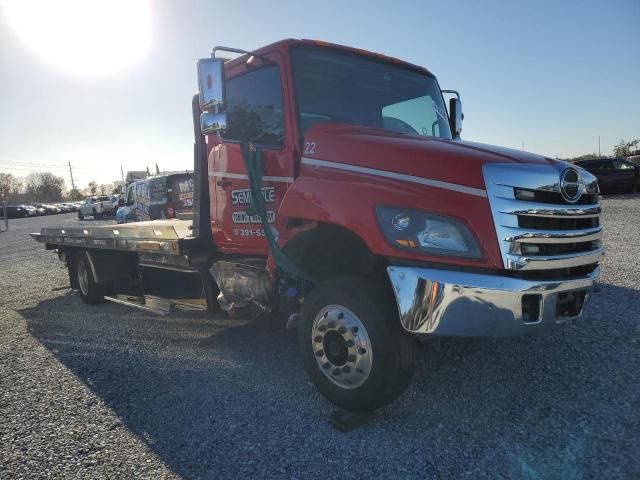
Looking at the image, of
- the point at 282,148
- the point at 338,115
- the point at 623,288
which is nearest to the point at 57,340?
the point at 282,148

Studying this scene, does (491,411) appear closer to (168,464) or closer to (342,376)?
(342,376)

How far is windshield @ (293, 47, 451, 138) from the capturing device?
3764 mm

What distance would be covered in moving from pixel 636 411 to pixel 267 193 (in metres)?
2.97

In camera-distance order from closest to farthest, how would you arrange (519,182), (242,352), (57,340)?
(519,182)
(242,352)
(57,340)

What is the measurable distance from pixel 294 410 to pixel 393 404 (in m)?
0.69

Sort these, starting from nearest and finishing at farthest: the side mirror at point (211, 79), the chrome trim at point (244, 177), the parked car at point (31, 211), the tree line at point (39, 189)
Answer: the side mirror at point (211, 79) → the chrome trim at point (244, 177) → the parked car at point (31, 211) → the tree line at point (39, 189)

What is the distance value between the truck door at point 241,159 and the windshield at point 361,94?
0.19m

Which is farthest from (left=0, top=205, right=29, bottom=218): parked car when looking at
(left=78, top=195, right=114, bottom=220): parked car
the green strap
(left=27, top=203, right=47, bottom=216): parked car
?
the green strap

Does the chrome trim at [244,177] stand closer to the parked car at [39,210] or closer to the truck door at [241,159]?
the truck door at [241,159]

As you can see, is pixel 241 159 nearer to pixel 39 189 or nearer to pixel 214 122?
pixel 214 122

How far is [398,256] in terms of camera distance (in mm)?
2818

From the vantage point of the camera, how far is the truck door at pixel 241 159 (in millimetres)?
3770

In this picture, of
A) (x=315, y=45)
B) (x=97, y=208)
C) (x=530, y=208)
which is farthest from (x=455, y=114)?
(x=97, y=208)

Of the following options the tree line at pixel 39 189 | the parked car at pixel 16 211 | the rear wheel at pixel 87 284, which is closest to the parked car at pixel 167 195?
the rear wheel at pixel 87 284
